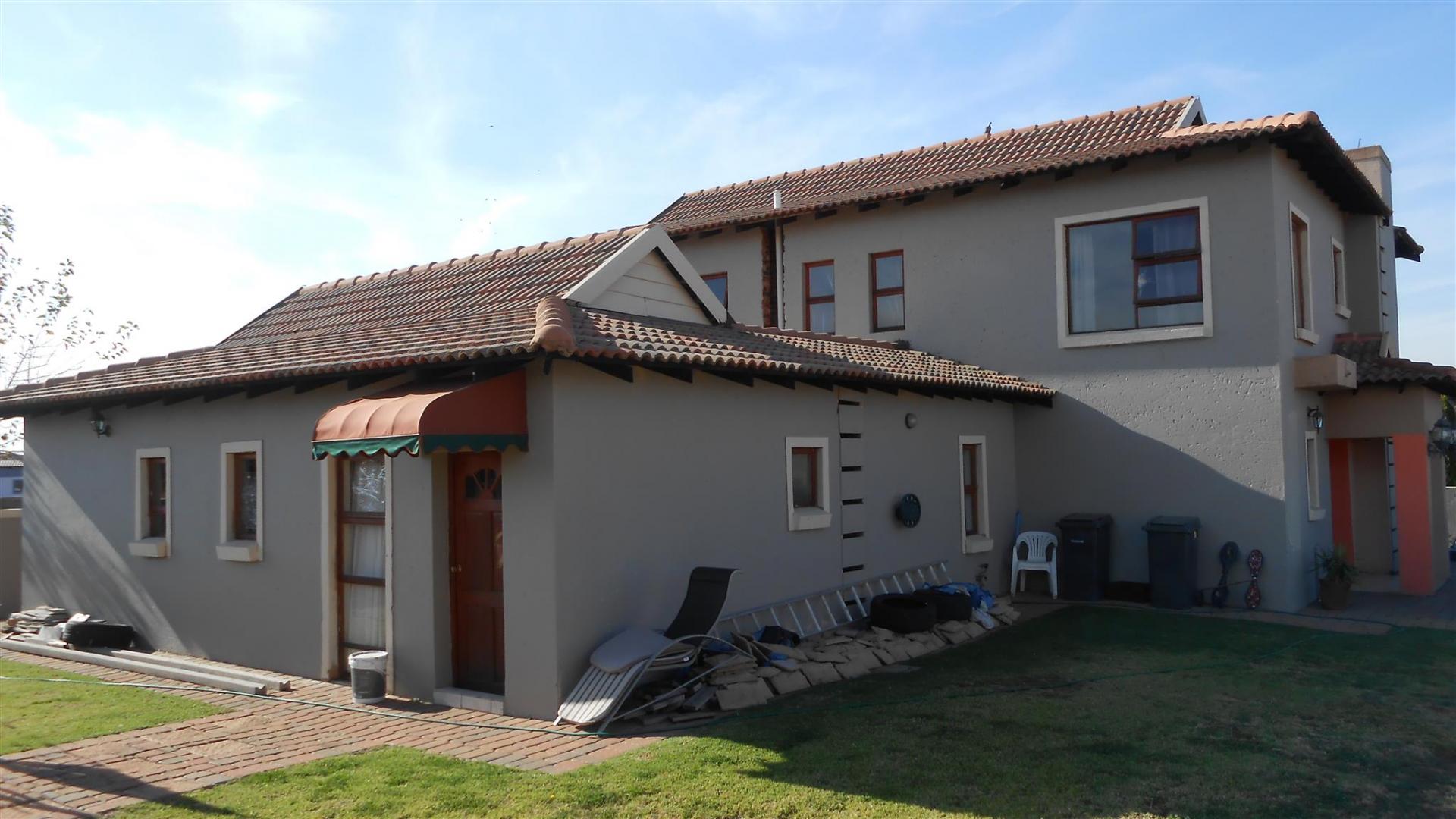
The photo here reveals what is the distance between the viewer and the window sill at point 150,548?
13.1m

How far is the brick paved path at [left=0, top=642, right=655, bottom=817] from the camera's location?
297 inches

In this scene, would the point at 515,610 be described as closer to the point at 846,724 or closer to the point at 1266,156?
the point at 846,724

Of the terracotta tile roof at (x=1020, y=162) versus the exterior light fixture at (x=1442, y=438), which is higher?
the terracotta tile roof at (x=1020, y=162)

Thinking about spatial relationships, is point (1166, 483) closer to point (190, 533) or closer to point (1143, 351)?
point (1143, 351)

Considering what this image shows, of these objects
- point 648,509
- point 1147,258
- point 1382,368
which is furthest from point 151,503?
point 1382,368

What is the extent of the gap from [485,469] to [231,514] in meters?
4.24

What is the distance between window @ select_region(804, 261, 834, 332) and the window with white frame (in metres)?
7.76

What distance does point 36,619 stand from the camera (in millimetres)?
14250

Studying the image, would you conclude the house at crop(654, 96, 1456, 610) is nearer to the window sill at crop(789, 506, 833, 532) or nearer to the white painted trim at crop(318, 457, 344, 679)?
the window sill at crop(789, 506, 833, 532)

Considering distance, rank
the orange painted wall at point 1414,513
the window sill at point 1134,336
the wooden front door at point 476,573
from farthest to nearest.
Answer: the orange painted wall at point 1414,513 → the window sill at point 1134,336 → the wooden front door at point 476,573

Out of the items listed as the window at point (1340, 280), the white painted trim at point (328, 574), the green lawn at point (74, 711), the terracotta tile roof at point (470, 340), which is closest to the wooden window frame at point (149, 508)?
the terracotta tile roof at point (470, 340)

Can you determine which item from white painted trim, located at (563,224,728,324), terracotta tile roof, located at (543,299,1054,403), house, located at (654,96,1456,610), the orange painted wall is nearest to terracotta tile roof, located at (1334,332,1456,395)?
house, located at (654,96,1456,610)

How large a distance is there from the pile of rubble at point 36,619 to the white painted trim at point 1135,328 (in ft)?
48.6

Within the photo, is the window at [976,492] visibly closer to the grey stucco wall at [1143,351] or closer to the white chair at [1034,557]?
the white chair at [1034,557]
